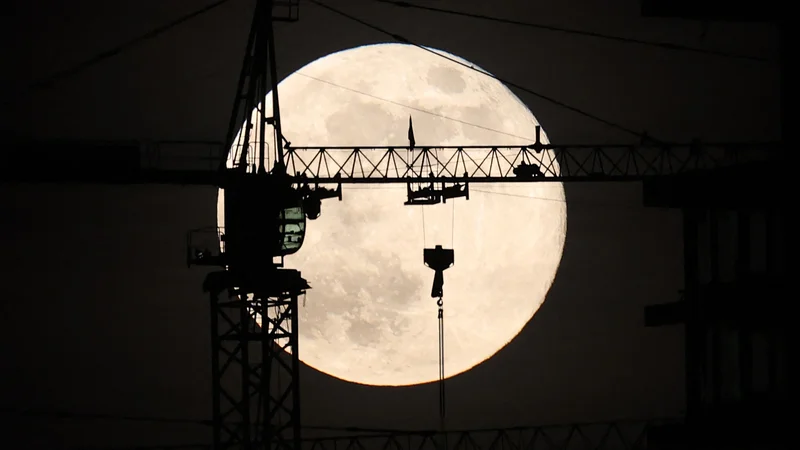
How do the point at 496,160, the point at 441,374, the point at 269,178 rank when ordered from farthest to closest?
the point at 496,160
the point at 441,374
the point at 269,178

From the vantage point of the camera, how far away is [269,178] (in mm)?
27484

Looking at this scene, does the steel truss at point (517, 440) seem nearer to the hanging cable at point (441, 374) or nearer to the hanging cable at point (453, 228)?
the hanging cable at point (441, 374)

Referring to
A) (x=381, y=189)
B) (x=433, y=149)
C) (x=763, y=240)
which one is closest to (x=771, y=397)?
(x=763, y=240)

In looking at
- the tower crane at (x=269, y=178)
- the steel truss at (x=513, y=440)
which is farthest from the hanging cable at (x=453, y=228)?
the steel truss at (x=513, y=440)

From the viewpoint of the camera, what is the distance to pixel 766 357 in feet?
38.2

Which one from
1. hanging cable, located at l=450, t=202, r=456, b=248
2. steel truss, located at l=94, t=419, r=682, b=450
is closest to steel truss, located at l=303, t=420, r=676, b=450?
steel truss, located at l=94, t=419, r=682, b=450

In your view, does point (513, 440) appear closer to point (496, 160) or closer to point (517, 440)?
point (517, 440)

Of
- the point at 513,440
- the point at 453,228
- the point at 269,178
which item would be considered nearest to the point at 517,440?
the point at 513,440

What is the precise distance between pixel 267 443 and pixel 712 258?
16659mm

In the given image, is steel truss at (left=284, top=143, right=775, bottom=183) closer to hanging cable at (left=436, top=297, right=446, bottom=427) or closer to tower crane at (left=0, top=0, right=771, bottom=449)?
tower crane at (left=0, top=0, right=771, bottom=449)

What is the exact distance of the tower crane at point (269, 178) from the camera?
1086 inches

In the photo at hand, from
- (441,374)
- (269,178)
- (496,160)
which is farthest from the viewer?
(496,160)

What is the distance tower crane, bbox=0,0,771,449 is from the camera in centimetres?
2758

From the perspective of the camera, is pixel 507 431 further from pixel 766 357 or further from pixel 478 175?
pixel 766 357
